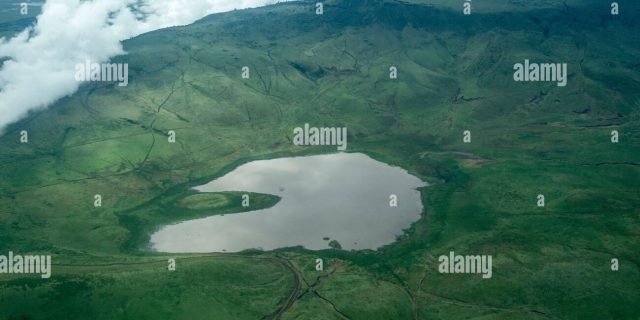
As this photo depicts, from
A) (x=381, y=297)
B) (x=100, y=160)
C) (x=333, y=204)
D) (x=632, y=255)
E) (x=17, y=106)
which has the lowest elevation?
(x=381, y=297)

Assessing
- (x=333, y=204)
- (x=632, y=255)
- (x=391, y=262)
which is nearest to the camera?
(x=632, y=255)

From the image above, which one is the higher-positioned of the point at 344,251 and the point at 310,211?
the point at 310,211

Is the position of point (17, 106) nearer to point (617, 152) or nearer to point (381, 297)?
point (381, 297)

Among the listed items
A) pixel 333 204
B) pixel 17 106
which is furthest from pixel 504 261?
pixel 17 106

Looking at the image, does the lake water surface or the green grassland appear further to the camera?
the lake water surface

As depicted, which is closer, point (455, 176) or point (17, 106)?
point (455, 176)

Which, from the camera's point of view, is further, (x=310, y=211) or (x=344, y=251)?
(x=310, y=211)

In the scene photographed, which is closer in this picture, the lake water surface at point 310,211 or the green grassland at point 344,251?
the green grassland at point 344,251

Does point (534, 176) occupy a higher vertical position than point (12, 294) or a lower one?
higher
